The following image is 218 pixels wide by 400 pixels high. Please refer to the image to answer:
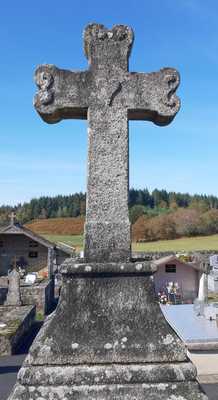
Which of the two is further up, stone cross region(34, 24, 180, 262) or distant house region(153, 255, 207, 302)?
stone cross region(34, 24, 180, 262)

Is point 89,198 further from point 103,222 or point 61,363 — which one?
point 61,363

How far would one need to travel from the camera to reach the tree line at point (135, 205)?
8800 cm

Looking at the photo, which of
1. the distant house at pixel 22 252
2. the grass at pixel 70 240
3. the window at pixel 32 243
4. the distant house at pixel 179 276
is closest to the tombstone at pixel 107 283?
the distant house at pixel 179 276

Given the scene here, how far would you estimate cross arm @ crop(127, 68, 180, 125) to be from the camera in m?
3.92

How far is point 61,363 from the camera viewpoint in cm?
338

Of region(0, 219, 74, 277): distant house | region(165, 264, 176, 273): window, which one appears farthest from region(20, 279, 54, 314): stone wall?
region(0, 219, 74, 277): distant house

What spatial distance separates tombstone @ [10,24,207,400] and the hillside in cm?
7417

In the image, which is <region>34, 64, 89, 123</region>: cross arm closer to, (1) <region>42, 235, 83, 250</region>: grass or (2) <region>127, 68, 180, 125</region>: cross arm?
(2) <region>127, 68, 180, 125</region>: cross arm

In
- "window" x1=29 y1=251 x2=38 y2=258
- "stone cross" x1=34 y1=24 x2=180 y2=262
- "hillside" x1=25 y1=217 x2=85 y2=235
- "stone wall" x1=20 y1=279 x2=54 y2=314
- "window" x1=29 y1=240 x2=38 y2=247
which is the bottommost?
"stone wall" x1=20 y1=279 x2=54 y2=314

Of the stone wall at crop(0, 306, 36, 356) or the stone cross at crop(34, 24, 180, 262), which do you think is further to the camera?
the stone wall at crop(0, 306, 36, 356)

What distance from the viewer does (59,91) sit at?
3.91m

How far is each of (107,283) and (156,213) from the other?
83986 mm

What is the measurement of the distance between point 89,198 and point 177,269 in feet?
79.4

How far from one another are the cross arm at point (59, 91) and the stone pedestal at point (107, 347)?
1.34 m
